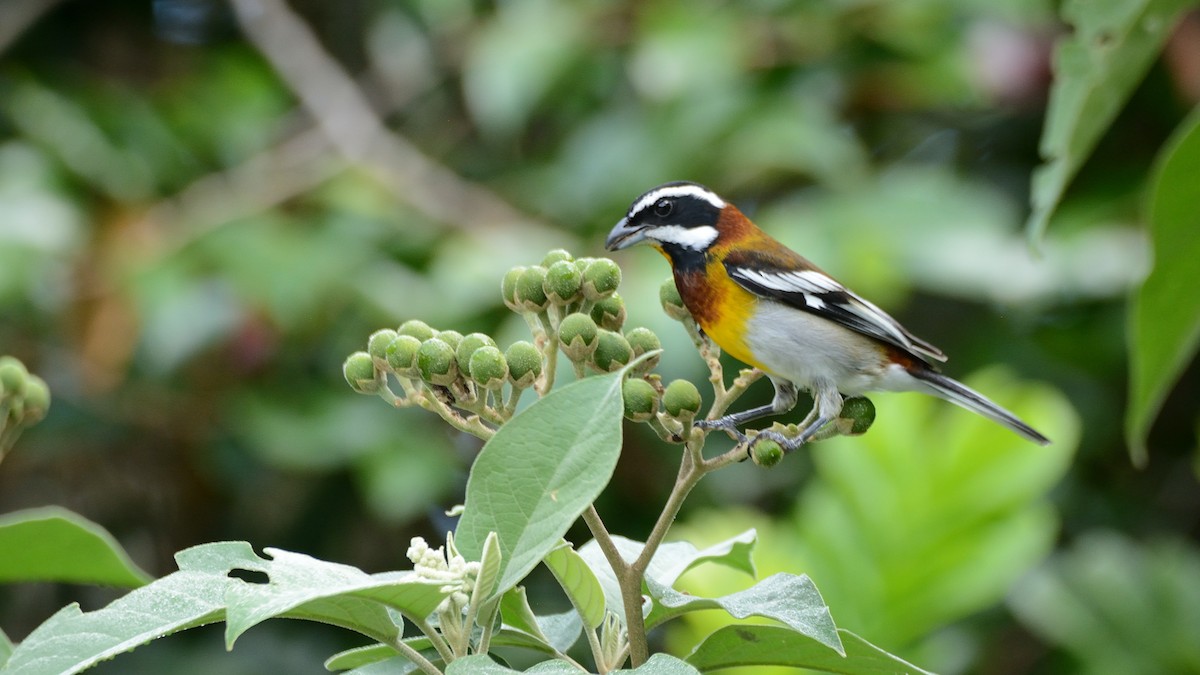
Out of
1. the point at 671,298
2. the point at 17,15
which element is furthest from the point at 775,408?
the point at 17,15

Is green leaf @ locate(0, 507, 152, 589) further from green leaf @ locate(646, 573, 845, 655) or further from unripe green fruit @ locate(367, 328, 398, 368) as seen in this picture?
green leaf @ locate(646, 573, 845, 655)

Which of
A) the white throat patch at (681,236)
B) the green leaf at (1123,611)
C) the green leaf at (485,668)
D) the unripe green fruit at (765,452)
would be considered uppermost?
the green leaf at (485,668)

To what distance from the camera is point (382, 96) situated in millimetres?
4723

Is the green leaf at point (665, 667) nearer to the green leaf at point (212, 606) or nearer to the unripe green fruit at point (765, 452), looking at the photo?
the green leaf at point (212, 606)

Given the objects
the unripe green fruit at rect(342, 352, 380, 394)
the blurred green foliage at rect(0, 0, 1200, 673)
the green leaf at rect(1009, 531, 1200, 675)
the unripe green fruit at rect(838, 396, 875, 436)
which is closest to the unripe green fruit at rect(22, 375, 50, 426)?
the unripe green fruit at rect(342, 352, 380, 394)

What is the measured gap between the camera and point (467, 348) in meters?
1.16

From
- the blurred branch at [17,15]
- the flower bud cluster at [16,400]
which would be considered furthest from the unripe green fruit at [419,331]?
the blurred branch at [17,15]

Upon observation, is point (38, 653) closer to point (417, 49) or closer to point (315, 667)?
point (315, 667)

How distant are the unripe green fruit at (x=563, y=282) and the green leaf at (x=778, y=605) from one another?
0.96 ft

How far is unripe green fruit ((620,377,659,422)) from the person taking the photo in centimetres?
115

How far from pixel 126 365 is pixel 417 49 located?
167 centimetres

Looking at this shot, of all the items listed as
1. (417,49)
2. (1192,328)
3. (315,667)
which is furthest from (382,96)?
(1192,328)

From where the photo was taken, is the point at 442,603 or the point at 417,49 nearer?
the point at 442,603

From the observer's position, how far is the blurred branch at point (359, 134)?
3.93 meters
